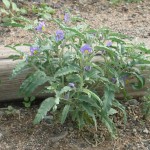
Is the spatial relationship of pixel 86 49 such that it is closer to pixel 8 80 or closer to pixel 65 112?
pixel 65 112

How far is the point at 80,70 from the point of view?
2.92 meters

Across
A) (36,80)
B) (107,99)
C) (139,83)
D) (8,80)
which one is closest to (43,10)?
(8,80)

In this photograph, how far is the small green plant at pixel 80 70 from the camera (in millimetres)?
2881

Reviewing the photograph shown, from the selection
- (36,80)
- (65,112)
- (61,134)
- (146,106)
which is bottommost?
(61,134)

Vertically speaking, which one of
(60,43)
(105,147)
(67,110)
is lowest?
(105,147)

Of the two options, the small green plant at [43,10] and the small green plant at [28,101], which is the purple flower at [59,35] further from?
the small green plant at [43,10]

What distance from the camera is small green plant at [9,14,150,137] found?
288 cm

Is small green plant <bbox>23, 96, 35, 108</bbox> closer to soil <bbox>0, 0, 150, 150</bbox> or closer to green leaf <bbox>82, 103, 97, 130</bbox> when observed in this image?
soil <bbox>0, 0, 150, 150</bbox>

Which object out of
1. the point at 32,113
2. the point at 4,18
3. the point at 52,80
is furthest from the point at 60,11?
the point at 52,80

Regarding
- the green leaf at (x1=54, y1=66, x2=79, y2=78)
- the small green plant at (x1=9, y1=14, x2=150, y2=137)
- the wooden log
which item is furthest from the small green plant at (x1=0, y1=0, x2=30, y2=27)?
the green leaf at (x1=54, y1=66, x2=79, y2=78)

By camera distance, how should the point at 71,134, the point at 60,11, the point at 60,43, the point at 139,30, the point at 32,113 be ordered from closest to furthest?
1. the point at 60,43
2. the point at 71,134
3. the point at 32,113
4. the point at 139,30
5. the point at 60,11

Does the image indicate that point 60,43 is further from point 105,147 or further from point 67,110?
point 105,147

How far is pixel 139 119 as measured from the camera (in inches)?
135

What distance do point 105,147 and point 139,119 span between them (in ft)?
1.43
